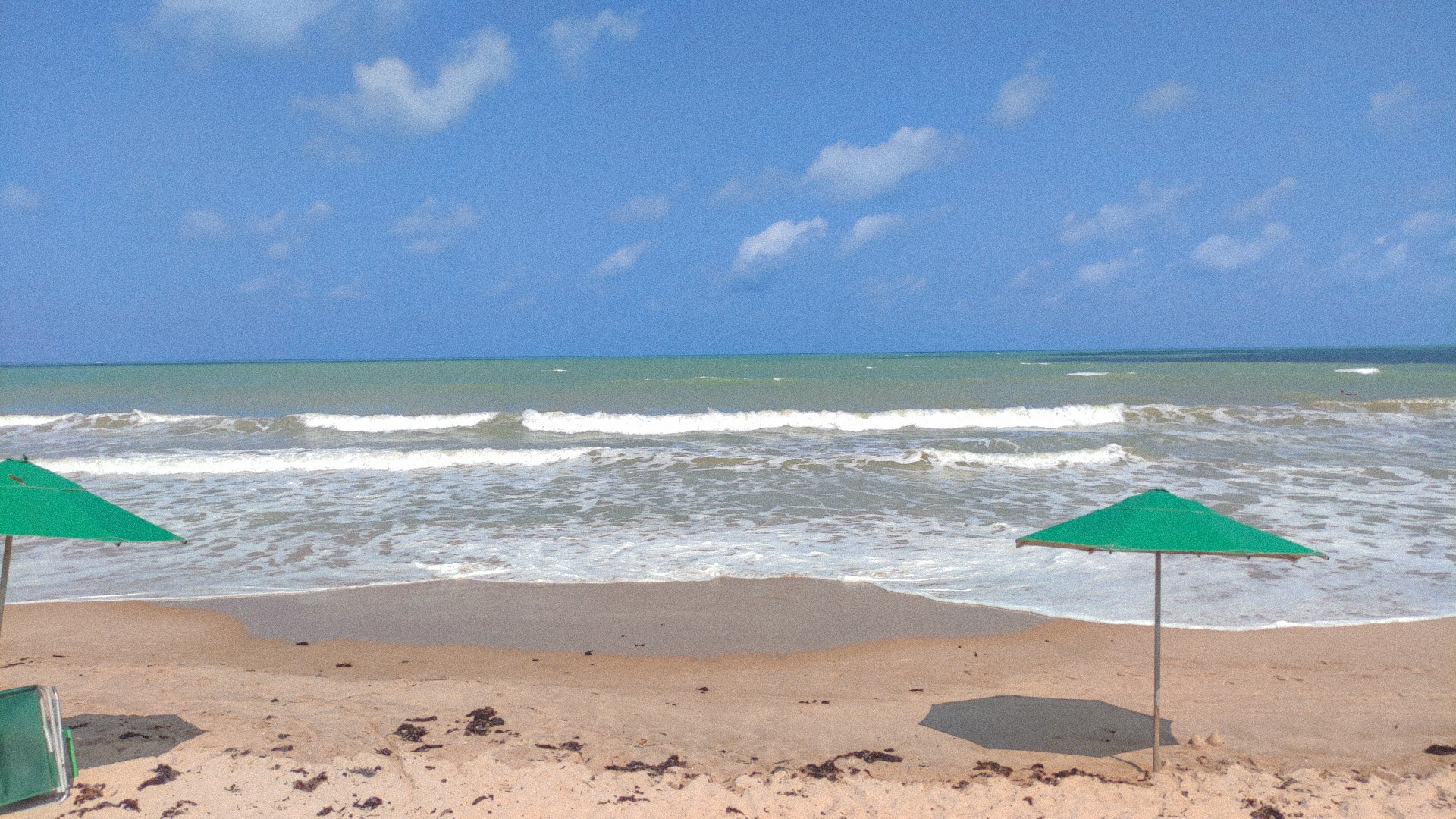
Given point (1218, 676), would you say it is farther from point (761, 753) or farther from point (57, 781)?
point (57, 781)

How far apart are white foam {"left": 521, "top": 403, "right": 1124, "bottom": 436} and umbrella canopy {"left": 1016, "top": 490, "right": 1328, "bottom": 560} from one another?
62.8 ft

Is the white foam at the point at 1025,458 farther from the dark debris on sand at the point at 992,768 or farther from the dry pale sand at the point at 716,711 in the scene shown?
the dark debris on sand at the point at 992,768

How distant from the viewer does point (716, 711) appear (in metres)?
5.39

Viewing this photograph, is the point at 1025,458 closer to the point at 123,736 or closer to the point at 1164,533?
the point at 1164,533

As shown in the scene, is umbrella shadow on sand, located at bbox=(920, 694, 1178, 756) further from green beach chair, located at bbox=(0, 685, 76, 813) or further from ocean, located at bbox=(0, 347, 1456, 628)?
green beach chair, located at bbox=(0, 685, 76, 813)

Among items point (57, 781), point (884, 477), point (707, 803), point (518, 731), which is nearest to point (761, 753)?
point (707, 803)

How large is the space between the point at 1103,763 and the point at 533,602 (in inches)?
202

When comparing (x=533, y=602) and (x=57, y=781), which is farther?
(x=533, y=602)

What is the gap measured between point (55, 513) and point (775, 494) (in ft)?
33.9

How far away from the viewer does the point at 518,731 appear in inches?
197

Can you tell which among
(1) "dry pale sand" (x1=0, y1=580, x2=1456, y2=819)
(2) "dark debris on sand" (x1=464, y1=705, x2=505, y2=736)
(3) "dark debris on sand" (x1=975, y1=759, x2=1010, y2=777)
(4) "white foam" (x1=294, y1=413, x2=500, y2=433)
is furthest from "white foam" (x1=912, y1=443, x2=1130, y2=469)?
(4) "white foam" (x1=294, y1=413, x2=500, y2=433)

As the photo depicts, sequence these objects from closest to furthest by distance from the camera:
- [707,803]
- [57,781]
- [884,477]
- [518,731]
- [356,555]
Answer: [57,781] → [707,803] → [518,731] → [356,555] → [884,477]

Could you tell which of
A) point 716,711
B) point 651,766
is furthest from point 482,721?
point 716,711

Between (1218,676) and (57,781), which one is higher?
(57,781)
